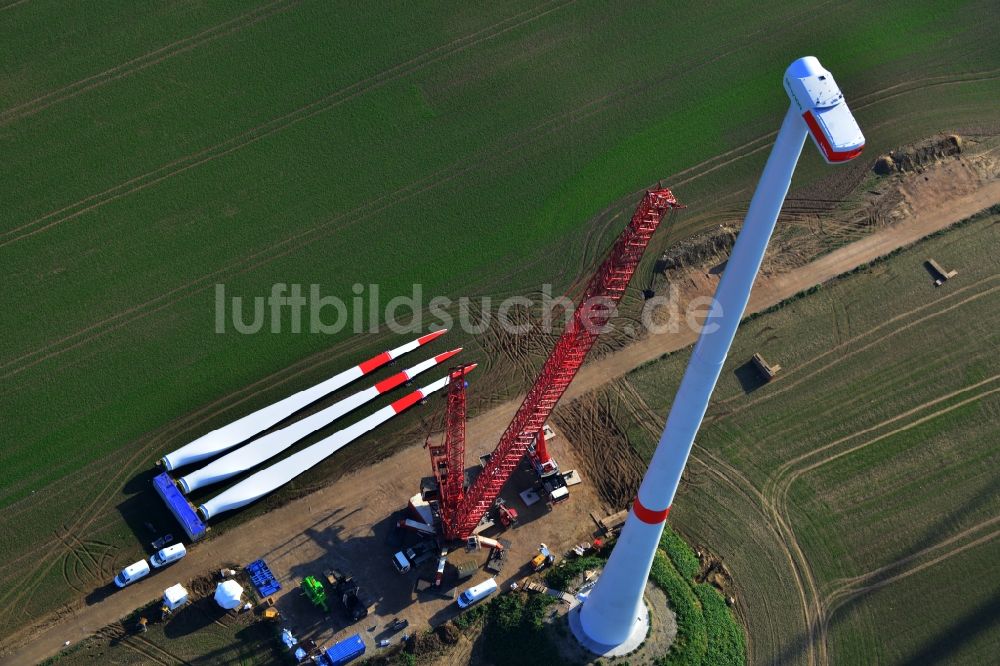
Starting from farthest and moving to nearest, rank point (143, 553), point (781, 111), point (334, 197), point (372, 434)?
point (781, 111) < point (334, 197) < point (372, 434) < point (143, 553)

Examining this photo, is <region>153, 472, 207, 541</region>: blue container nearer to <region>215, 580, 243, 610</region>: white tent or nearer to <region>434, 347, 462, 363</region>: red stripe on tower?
<region>215, 580, 243, 610</region>: white tent

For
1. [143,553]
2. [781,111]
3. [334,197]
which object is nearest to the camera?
[143,553]

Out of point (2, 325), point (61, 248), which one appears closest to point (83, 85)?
point (61, 248)

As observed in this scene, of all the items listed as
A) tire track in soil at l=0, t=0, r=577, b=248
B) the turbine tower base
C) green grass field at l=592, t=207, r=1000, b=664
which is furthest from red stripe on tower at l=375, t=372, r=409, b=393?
A: tire track in soil at l=0, t=0, r=577, b=248

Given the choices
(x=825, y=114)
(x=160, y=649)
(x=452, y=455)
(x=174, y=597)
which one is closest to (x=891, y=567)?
(x=452, y=455)

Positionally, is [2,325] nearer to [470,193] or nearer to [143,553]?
[143,553]

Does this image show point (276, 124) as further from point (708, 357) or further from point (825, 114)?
point (825, 114)

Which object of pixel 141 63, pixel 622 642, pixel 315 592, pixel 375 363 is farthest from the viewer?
pixel 141 63
